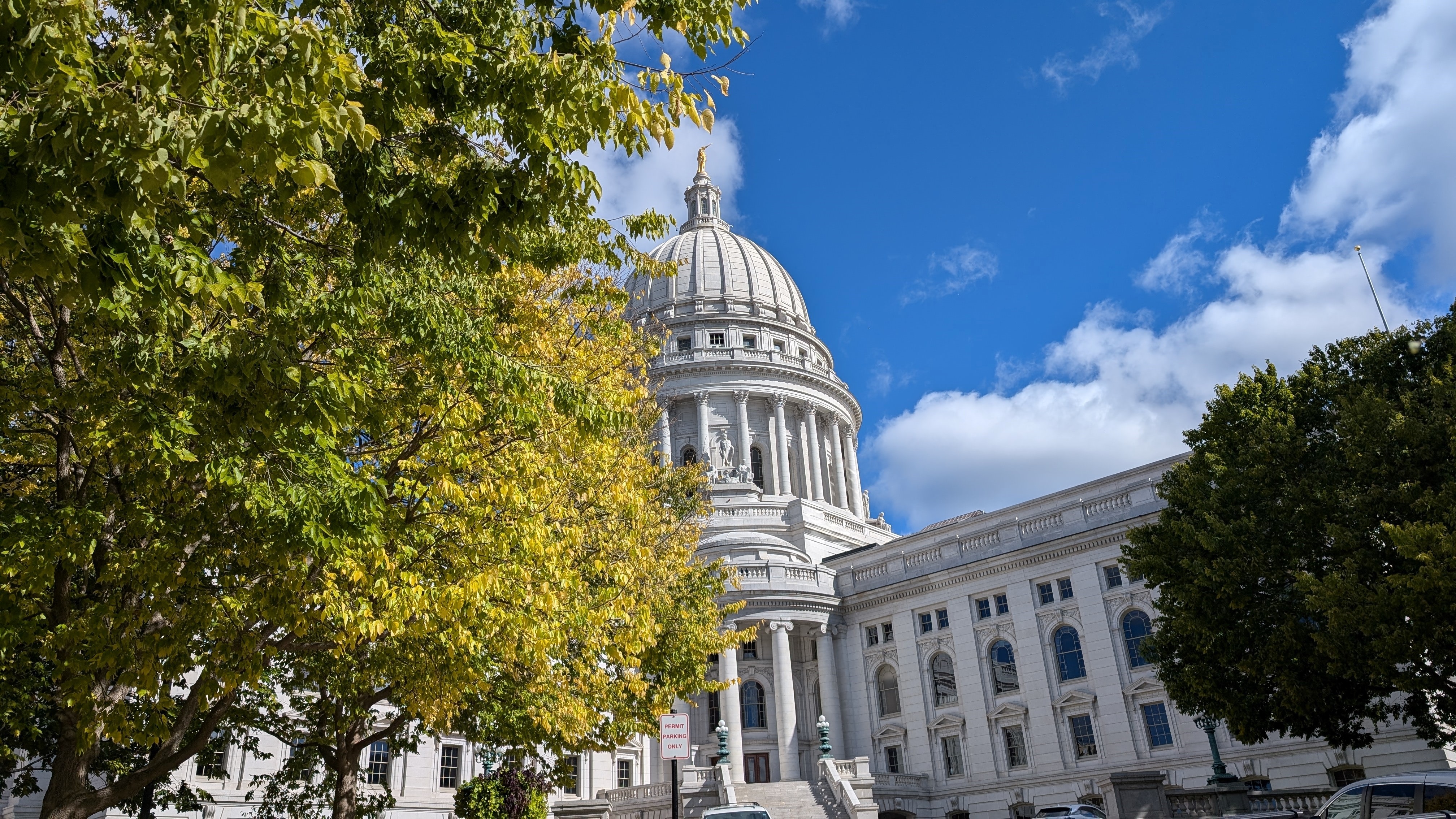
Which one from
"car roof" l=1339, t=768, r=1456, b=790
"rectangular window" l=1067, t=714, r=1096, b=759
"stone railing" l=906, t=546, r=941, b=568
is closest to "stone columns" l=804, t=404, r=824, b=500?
"stone railing" l=906, t=546, r=941, b=568

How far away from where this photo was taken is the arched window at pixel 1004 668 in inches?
1745

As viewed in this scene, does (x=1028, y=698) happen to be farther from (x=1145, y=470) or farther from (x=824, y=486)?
(x=824, y=486)

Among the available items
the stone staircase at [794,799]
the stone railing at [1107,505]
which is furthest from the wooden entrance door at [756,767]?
the stone railing at [1107,505]

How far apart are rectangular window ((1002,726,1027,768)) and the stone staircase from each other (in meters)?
9.80

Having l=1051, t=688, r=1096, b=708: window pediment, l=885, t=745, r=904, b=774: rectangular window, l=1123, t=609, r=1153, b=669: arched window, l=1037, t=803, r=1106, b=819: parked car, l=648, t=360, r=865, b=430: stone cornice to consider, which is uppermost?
l=648, t=360, r=865, b=430: stone cornice

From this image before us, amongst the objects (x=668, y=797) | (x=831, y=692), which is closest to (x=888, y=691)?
(x=831, y=692)

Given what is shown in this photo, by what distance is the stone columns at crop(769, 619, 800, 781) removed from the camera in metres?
46.1

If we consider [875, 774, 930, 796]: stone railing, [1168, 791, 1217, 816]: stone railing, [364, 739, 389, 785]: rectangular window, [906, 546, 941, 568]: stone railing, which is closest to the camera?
[1168, 791, 1217, 816]: stone railing

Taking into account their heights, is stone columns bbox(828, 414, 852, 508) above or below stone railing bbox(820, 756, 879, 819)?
above

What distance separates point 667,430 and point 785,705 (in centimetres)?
2649

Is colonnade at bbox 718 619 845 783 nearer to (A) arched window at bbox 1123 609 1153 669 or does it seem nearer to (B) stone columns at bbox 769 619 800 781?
(B) stone columns at bbox 769 619 800 781

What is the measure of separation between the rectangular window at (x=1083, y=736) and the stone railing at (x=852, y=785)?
940 cm

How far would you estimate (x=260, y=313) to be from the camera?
36.4 feet

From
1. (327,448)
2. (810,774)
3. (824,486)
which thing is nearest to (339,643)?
(327,448)
